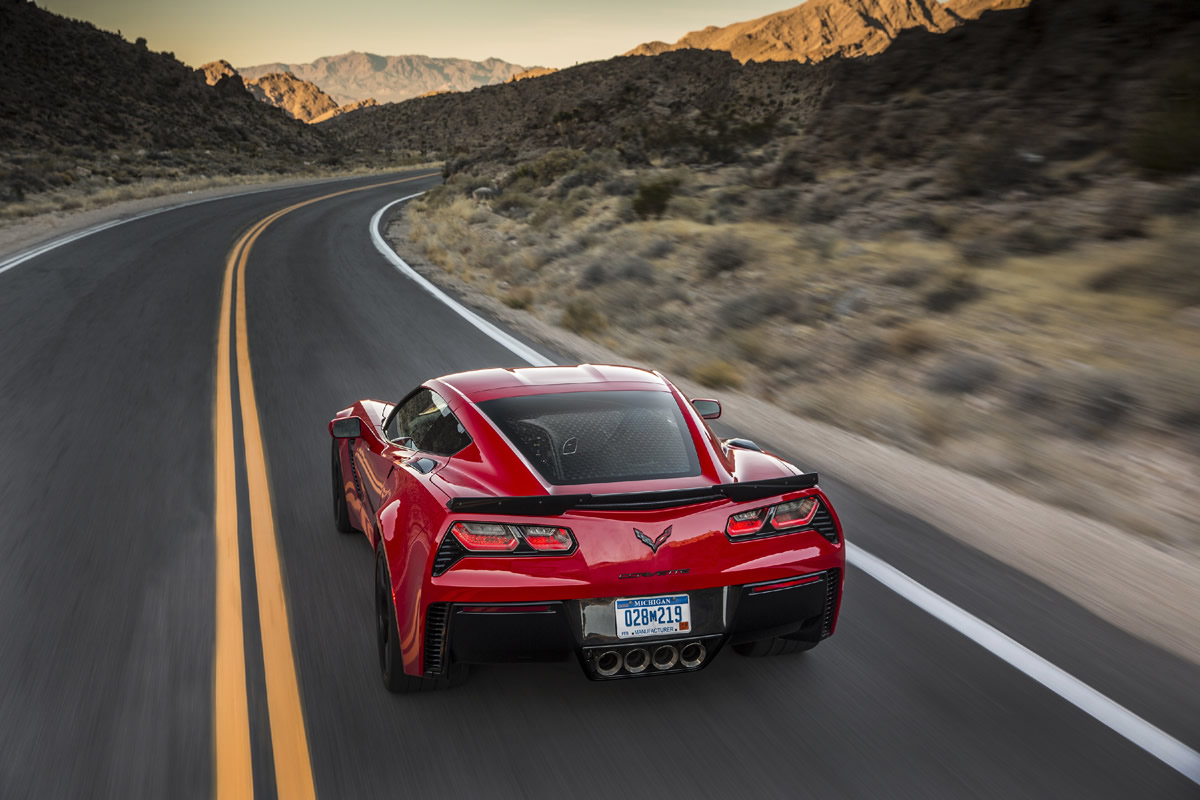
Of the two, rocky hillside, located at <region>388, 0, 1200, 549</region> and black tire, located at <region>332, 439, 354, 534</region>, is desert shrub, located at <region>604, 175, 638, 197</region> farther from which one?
black tire, located at <region>332, 439, 354, 534</region>

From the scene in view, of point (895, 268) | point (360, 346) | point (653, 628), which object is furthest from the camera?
point (895, 268)

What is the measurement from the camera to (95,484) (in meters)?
7.13

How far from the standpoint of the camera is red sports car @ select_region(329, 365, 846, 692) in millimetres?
3670

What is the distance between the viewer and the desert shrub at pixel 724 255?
16625 mm

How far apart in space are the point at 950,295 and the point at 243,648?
10.9 metres

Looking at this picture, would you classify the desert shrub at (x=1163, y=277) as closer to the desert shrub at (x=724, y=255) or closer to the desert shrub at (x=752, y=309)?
the desert shrub at (x=752, y=309)

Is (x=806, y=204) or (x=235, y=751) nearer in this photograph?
(x=235, y=751)

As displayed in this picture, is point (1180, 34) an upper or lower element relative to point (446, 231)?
upper

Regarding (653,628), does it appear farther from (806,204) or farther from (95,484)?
(806,204)

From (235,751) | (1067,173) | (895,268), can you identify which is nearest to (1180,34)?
(1067,173)

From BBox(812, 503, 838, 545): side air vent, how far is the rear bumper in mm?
160

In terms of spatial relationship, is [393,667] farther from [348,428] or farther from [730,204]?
[730,204]

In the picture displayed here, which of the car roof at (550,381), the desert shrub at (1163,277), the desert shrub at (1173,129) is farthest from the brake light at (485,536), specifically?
the desert shrub at (1173,129)

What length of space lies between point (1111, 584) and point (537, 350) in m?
7.53
